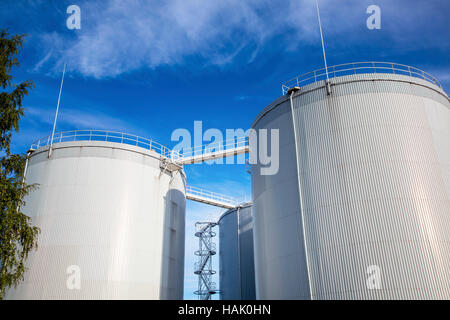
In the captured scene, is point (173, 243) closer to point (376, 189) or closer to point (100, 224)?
point (100, 224)

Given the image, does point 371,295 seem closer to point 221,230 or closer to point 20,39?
point 20,39

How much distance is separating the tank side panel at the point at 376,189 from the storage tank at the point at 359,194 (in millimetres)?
41

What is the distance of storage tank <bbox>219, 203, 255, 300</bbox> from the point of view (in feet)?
109

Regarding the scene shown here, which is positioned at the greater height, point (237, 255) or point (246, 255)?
point (237, 255)

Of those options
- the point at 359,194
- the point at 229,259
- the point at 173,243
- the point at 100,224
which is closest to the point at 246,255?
the point at 229,259

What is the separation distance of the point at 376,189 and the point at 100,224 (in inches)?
612

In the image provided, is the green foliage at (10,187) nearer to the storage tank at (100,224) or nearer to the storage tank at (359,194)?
the storage tank at (100,224)

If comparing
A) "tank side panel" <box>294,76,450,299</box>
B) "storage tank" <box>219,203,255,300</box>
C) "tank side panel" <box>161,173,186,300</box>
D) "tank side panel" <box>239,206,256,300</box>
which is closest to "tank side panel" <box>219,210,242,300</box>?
"storage tank" <box>219,203,255,300</box>

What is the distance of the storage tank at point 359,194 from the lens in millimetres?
15430

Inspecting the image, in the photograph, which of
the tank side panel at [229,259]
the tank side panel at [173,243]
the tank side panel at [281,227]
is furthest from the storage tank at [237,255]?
the tank side panel at [281,227]

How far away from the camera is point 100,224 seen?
75.3 feet

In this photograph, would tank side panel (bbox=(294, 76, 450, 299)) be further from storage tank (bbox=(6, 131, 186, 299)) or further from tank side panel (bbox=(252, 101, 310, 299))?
storage tank (bbox=(6, 131, 186, 299))

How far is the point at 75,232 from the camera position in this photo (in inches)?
884
